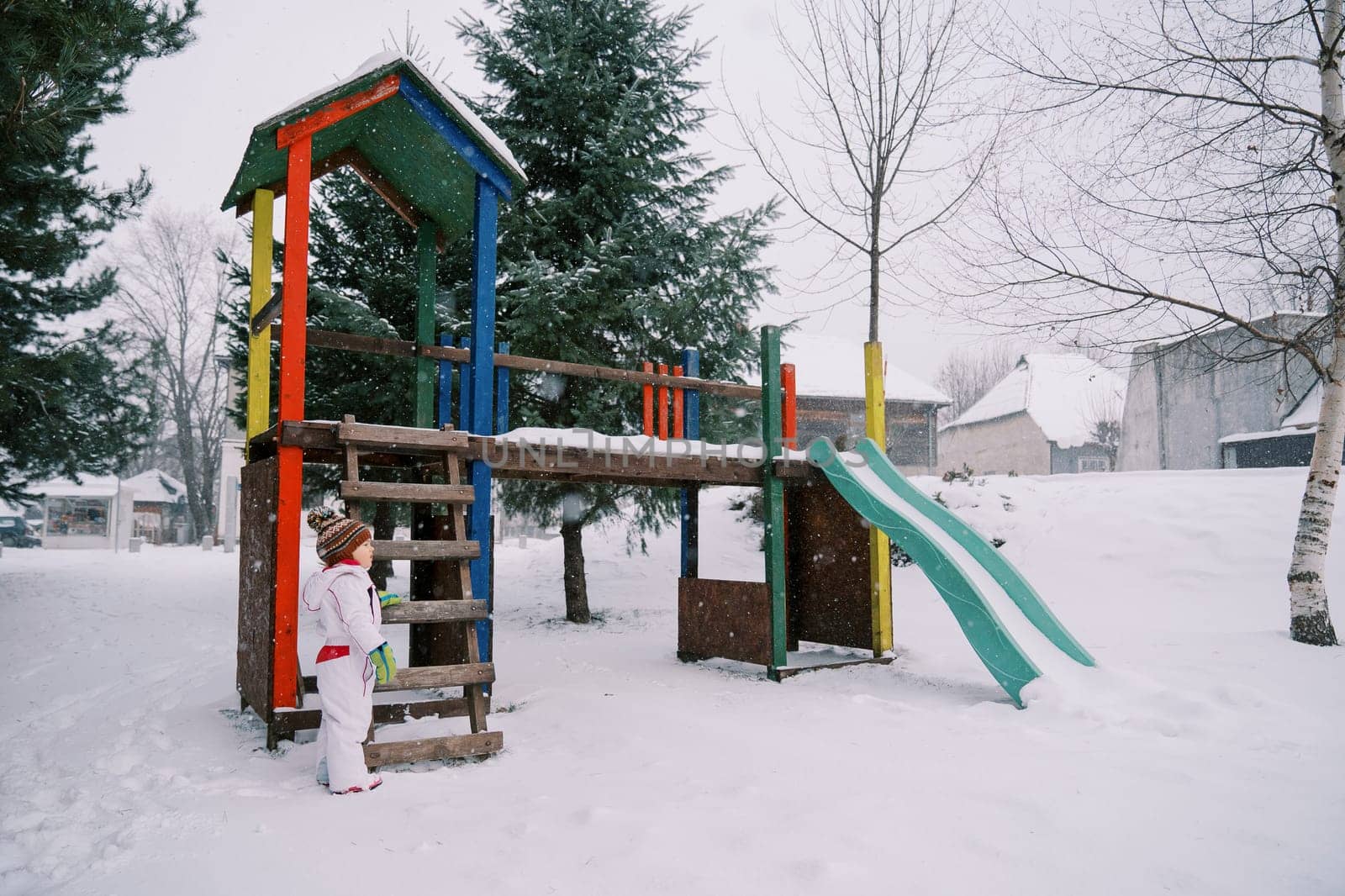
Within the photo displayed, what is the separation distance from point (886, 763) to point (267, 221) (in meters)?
5.69

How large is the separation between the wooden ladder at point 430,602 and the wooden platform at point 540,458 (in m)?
0.03

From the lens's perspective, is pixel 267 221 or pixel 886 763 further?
pixel 267 221

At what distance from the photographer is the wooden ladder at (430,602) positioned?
169 inches

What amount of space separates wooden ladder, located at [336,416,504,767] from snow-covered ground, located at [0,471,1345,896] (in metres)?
0.14

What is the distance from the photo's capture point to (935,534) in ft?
21.0

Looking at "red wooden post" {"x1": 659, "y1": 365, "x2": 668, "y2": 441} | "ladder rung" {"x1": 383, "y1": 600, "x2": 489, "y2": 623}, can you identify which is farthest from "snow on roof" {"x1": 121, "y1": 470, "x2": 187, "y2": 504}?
"ladder rung" {"x1": 383, "y1": 600, "x2": 489, "y2": 623}

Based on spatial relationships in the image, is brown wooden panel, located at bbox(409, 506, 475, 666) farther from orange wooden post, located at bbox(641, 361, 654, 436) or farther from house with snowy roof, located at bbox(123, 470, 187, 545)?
house with snowy roof, located at bbox(123, 470, 187, 545)

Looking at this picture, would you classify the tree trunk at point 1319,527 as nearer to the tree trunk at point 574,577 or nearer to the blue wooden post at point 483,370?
the blue wooden post at point 483,370

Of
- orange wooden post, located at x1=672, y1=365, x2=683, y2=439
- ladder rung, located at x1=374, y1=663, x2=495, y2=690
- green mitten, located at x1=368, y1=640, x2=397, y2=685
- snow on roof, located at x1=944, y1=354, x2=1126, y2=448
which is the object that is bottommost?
ladder rung, located at x1=374, y1=663, x2=495, y2=690

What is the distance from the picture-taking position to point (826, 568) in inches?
314

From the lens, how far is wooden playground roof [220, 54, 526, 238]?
5078mm

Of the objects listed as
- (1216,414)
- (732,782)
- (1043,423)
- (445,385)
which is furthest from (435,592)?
(1043,423)

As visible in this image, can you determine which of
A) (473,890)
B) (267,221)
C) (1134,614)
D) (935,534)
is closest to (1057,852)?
(473,890)

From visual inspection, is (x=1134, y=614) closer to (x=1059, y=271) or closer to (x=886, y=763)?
(x=1059, y=271)
